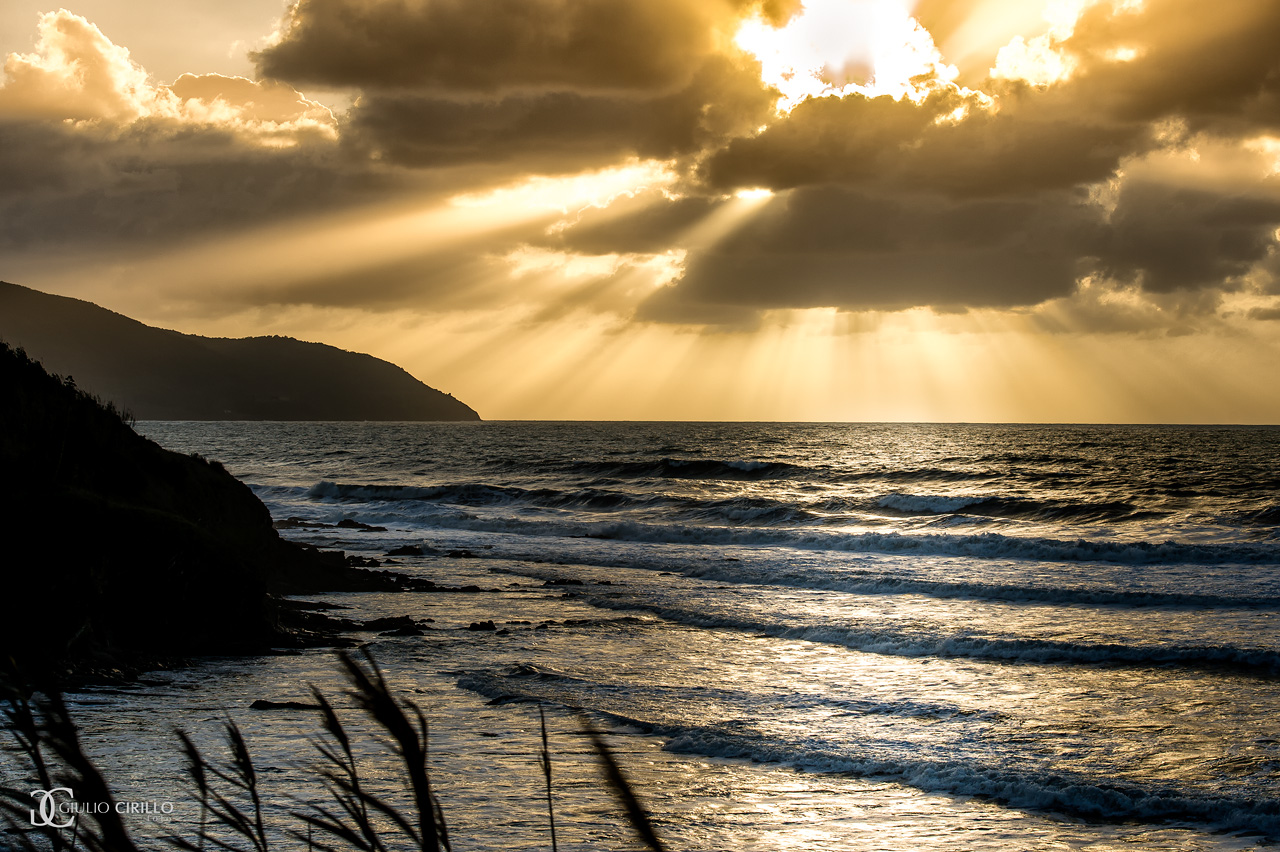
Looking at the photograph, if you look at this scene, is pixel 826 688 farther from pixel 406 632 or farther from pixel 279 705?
pixel 406 632

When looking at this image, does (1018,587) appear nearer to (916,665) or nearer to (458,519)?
(916,665)

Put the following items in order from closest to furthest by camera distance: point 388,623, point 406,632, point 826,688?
1. point 826,688
2. point 406,632
3. point 388,623

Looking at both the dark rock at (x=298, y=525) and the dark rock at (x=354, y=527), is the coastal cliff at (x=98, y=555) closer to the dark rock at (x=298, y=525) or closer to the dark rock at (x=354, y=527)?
the dark rock at (x=354, y=527)

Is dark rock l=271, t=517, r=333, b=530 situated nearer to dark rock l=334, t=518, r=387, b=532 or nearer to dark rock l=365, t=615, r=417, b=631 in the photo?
dark rock l=334, t=518, r=387, b=532

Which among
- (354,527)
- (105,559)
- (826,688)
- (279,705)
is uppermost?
(105,559)

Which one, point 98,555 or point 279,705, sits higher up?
point 98,555

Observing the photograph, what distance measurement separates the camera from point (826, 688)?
40.0ft

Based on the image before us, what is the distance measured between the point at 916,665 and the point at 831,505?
90.5 ft

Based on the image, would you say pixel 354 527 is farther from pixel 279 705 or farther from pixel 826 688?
pixel 826 688

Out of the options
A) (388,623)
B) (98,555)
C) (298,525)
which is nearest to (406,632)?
(388,623)

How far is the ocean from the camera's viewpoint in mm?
7750

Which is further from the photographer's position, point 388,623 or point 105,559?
point 388,623

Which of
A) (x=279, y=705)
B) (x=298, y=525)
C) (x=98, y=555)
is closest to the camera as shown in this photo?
(x=279, y=705)

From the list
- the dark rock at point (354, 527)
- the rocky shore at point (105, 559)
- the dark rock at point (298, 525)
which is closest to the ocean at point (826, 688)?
the rocky shore at point (105, 559)
